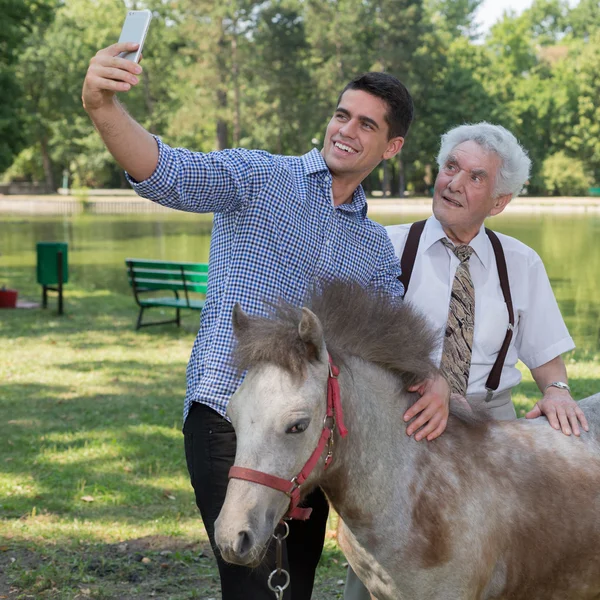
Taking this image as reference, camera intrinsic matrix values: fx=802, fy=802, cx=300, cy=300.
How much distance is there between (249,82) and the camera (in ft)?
201

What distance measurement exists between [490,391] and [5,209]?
54351mm

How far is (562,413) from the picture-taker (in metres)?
3.35

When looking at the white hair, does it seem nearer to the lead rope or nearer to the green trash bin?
the lead rope

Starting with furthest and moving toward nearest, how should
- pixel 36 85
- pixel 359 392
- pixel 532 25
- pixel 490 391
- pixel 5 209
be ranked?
pixel 532 25 < pixel 36 85 < pixel 5 209 < pixel 490 391 < pixel 359 392

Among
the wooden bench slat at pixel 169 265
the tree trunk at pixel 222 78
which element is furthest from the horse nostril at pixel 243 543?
the tree trunk at pixel 222 78

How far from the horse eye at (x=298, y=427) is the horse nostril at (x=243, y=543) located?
320 mm

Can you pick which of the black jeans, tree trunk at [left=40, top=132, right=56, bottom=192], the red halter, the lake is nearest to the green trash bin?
the lake

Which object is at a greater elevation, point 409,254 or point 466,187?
point 466,187

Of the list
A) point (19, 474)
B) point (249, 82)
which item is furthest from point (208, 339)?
point (249, 82)

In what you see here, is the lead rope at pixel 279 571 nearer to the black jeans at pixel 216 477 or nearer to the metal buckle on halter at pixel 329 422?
the black jeans at pixel 216 477

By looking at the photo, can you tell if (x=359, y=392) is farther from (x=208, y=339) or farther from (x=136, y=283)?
(x=136, y=283)

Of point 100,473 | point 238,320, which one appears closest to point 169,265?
point 100,473

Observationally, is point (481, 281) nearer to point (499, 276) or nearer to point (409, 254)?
point (499, 276)

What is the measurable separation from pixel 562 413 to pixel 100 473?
171 inches
